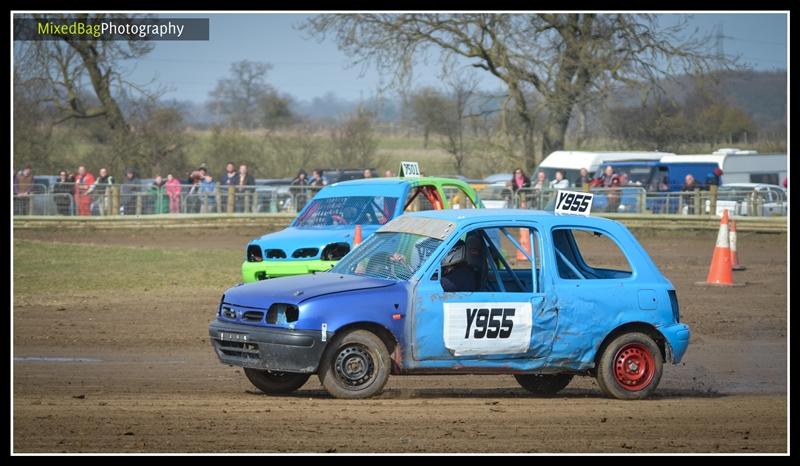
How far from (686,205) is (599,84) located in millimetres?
8023

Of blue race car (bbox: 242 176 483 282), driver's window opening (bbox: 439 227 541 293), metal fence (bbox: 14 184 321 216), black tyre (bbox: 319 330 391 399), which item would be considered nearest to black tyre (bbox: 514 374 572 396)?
driver's window opening (bbox: 439 227 541 293)

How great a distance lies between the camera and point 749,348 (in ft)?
43.8

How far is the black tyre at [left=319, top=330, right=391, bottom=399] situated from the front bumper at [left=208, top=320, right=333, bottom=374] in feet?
0.36

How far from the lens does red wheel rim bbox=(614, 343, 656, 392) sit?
9.73 meters

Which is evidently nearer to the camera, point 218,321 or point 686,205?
point 218,321

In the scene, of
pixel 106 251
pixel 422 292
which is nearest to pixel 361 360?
pixel 422 292

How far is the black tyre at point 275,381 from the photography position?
9.72 metres

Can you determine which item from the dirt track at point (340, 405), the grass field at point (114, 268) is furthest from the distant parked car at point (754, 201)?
the dirt track at point (340, 405)

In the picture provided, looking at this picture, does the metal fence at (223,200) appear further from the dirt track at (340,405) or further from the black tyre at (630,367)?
the black tyre at (630,367)

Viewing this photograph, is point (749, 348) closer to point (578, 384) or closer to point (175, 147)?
point (578, 384)

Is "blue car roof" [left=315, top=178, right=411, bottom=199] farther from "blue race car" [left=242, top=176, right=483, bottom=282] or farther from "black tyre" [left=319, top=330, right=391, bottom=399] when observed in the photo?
"black tyre" [left=319, top=330, right=391, bottom=399]

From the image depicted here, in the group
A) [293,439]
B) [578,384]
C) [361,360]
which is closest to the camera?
[293,439]

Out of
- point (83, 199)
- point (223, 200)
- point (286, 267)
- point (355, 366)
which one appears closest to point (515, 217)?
point (355, 366)

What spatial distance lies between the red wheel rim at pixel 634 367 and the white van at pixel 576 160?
88.5ft
